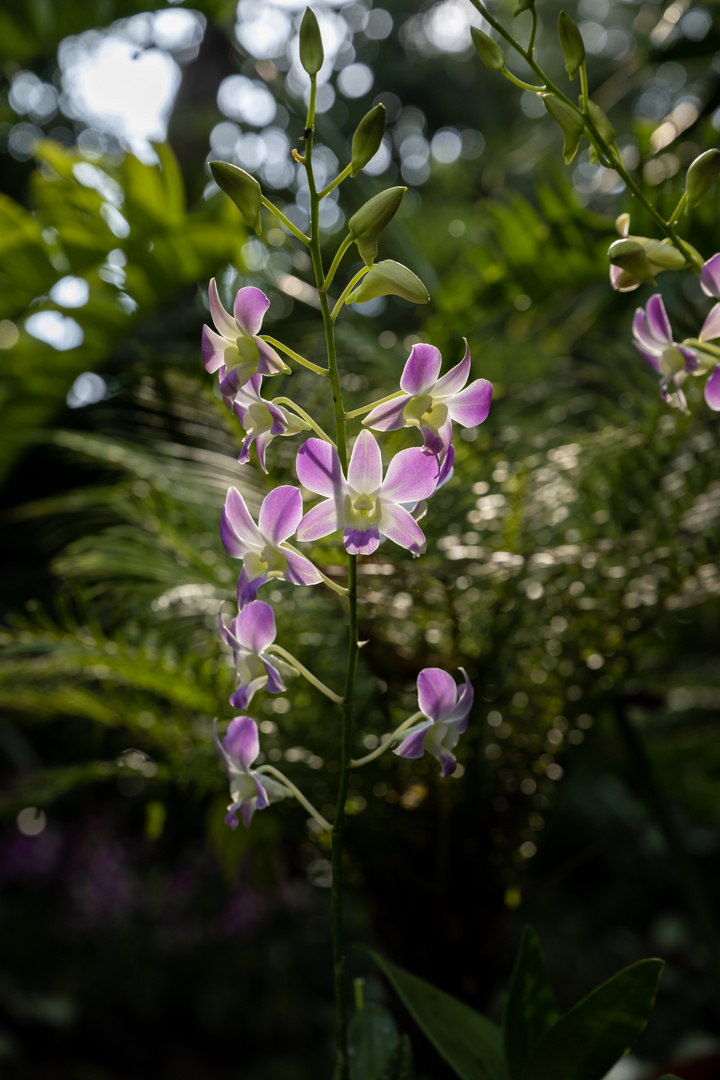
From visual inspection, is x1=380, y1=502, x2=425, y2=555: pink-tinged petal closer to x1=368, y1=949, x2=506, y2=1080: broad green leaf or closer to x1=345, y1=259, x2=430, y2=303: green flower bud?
x1=345, y1=259, x2=430, y2=303: green flower bud

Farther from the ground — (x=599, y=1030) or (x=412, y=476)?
(x=412, y=476)

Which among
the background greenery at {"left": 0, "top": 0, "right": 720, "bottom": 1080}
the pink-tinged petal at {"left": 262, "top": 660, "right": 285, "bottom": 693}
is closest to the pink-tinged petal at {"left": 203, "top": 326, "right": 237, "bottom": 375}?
the pink-tinged petal at {"left": 262, "top": 660, "right": 285, "bottom": 693}

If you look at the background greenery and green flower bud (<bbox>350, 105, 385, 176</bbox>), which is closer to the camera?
green flower bud (<bbox>350, 105, 385, 176</bbox>)

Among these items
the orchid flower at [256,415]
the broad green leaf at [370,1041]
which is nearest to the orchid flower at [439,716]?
the orchid flower at [256,415]

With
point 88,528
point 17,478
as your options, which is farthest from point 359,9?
point 88,528

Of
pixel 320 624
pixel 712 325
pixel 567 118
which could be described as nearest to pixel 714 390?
pixel 712 325

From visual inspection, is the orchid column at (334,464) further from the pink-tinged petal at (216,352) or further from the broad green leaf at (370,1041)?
the broad green leaf at (370,1041)

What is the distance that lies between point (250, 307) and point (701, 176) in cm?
21

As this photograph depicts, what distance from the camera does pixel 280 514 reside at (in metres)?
0.29

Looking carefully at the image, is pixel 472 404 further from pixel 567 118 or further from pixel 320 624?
pixel 320 624

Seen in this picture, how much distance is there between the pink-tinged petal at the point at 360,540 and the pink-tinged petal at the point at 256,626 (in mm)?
44

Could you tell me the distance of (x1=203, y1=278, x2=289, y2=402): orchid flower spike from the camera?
0.28m

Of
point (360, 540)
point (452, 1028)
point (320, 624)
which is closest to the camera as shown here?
point (360, 540)

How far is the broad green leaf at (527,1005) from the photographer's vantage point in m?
0.40
